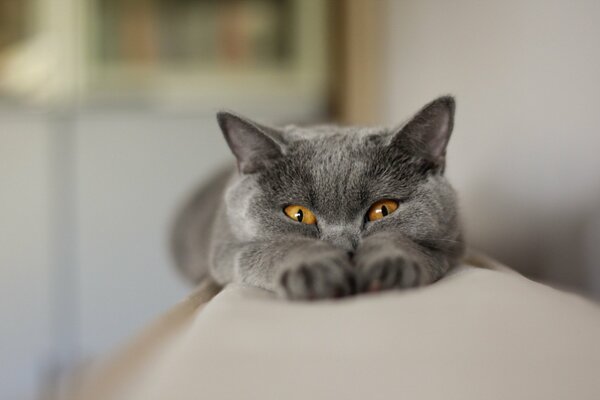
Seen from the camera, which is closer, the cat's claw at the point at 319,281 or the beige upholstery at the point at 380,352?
the beige upholstery at the point at 380,352

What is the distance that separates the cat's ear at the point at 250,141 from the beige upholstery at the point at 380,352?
0.36 m

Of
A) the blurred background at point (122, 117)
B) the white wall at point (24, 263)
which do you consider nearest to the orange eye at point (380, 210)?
the blurred background at point (122, 117)

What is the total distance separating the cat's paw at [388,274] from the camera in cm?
68

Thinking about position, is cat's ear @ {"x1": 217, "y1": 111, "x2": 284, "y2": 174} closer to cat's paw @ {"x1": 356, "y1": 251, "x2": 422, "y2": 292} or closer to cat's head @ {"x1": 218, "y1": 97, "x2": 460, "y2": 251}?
cat's head @ {"x1": 218, "y1": 97, "x2": 460, "y2": 251}

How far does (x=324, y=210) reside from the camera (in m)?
0.87

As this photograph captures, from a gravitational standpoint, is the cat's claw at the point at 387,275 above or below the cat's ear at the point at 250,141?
below

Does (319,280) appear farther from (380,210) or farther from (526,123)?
(526,123)

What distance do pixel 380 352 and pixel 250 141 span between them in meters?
0.52

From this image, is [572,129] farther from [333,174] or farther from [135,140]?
[135,140]

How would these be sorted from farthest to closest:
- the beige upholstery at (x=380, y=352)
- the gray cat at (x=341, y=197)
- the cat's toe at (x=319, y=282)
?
1. the gray cat at (x=341, y=197)
2. the cat's toe at (x=319, y=282)
3. the beige upholstery at (x=380, y=352)

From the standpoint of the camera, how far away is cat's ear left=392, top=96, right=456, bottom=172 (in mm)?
895

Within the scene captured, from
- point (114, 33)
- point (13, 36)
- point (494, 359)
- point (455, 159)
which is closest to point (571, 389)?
point (494, 359)

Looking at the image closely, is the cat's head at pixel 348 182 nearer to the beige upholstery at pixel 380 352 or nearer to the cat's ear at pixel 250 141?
the cat's ear at pixel 250 141

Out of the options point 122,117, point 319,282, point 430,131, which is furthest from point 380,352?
point 122,117
